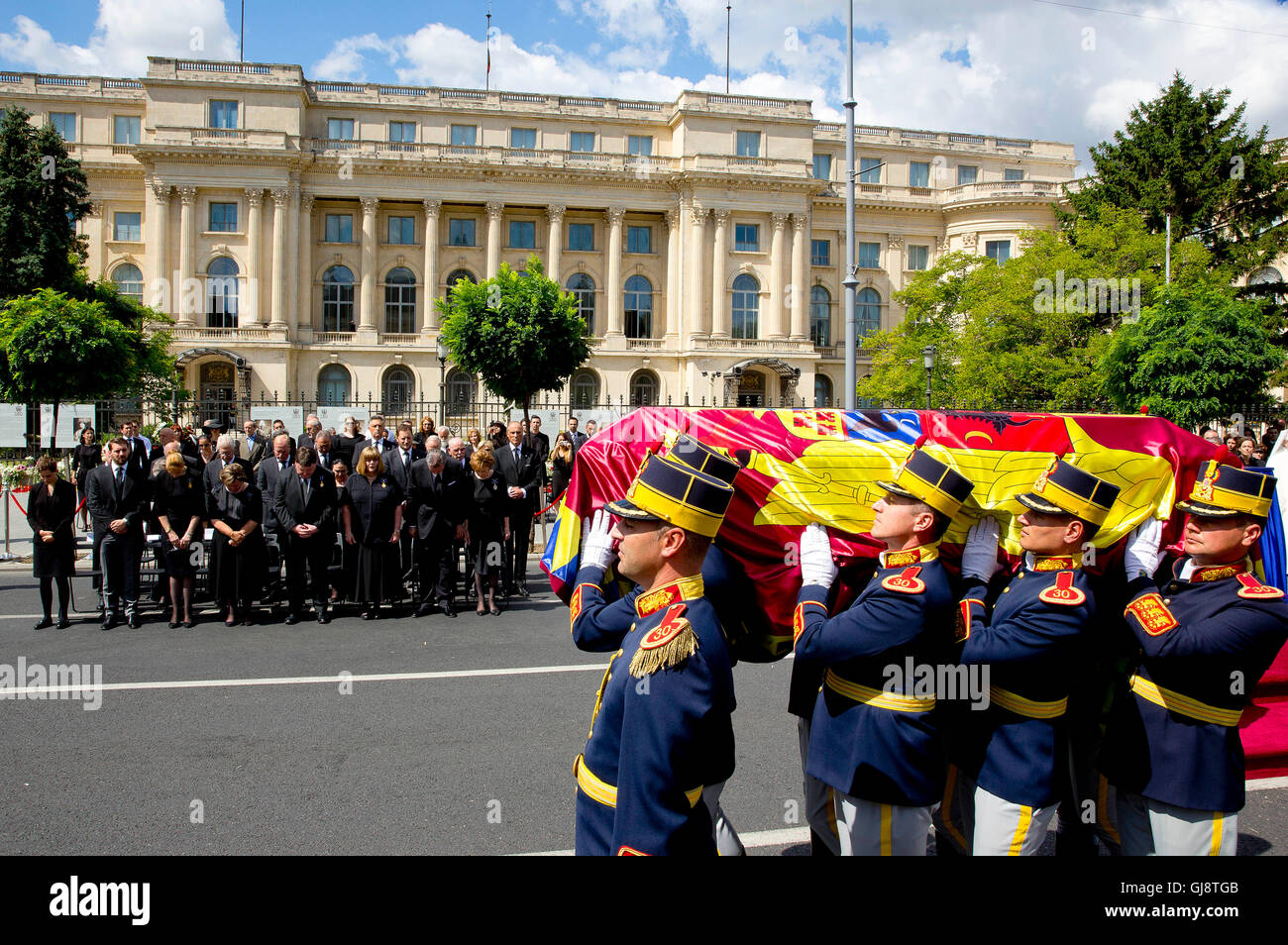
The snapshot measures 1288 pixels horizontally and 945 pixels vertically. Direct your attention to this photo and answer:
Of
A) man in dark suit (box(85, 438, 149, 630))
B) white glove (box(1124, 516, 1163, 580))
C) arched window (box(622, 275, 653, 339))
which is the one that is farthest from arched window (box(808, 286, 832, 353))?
white glove (box(1124, 516, 1163, 580))

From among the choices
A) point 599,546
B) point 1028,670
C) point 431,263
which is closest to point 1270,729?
point 1028,670

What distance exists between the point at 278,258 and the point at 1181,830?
52.7 meters

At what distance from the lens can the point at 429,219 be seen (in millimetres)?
51625

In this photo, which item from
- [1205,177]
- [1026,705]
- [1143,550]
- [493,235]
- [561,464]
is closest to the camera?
[1026,705]

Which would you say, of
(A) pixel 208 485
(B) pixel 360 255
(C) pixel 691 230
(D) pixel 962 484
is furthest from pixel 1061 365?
(B) pixel 360 255

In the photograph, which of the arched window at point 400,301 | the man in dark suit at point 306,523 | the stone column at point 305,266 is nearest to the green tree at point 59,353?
the man in dark suit at point 306,523

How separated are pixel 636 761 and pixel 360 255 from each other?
5419 centimetres

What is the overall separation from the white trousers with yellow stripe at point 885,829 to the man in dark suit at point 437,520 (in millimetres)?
8174

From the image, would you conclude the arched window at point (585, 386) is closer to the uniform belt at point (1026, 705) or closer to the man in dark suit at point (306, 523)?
the man in dark suit at point (306, 523)

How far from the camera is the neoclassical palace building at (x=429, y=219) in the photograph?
49.0 m

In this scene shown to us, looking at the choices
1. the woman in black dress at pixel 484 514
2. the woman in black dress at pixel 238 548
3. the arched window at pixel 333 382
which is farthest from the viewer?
the arched window at pixel 333 382

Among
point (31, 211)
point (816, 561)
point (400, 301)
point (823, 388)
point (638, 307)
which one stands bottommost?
point (816, 561)

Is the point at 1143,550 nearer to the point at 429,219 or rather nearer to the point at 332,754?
the point at 332,754
